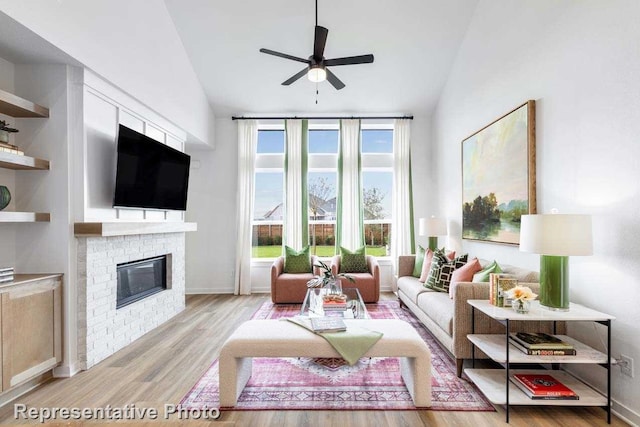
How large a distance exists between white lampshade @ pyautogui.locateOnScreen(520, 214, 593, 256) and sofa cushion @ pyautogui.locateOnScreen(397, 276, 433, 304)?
5.99 feet

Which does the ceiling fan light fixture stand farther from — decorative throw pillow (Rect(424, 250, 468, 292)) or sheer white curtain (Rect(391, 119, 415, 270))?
sheer white curtain (Rect(391, 119, 415, 270))

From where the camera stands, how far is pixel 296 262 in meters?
5.35

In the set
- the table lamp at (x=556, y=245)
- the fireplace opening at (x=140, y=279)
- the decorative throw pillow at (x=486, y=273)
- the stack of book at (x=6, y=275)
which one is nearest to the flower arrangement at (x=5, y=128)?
the stack of book at (x=6, y=275)

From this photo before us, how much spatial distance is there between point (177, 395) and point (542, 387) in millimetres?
2614

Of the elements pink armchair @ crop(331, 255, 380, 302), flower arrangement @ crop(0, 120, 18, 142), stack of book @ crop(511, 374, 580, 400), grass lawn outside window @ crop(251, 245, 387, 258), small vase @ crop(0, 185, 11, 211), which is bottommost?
stack of book @ crop(511, 374, 580, 400)

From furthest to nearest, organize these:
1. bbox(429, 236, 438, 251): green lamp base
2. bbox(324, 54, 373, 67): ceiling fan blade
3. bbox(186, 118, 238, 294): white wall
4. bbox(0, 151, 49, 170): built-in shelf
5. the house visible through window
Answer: the house visible through window, bbox(186, 118, 238, 294): white wall, bbox(429, 236, 438, 251): green lamp base, bbox(324, 54, 373, 67): ceiling fan blade, bbox(0, 151, 49, 170): built-in shelf

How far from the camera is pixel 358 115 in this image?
5.89 meters

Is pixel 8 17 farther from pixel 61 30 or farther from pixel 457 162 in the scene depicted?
pixel 457 162

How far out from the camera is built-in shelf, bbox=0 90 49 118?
7.91 ft

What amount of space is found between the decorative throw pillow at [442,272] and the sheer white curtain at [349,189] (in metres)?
1.94

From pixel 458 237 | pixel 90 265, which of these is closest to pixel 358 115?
pixel 458 237

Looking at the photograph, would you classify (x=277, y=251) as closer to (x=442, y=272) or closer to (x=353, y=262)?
(x=353, y=262)

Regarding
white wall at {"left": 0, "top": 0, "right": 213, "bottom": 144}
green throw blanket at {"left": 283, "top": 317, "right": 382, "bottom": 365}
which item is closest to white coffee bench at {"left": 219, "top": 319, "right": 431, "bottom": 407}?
green throw blanket at {"left": 283, "top": 317, "right": 382, "bottom": 365}

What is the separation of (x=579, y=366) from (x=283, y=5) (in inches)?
187
